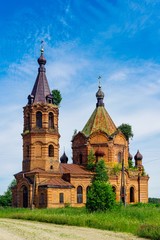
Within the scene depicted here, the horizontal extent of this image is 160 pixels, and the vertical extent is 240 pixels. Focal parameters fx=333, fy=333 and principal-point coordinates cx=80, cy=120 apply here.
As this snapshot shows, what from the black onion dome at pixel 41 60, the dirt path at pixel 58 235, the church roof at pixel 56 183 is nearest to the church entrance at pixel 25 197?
the church roof at pixel 56 183

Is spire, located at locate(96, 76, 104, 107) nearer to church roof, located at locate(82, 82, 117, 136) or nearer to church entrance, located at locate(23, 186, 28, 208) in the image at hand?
church roof, located at locate(82, 82, 117, 136)

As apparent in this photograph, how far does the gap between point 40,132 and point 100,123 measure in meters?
8.95

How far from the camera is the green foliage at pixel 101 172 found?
33906 millimetres

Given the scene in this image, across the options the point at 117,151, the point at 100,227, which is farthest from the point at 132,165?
the point at 100,227

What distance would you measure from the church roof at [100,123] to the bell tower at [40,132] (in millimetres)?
5984

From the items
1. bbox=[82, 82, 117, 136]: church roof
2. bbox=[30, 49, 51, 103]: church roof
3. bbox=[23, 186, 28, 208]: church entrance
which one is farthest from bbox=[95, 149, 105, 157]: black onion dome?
bbox=[23, 186, 28, 208]: church entrance

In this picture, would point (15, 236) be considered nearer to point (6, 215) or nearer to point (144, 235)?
point (144, 235)

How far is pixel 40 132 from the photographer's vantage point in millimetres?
33500

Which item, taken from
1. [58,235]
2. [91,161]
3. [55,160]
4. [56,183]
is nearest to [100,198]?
[56,183]

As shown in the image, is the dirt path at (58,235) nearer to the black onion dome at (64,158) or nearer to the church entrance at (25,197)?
the church entrance at (25,197)

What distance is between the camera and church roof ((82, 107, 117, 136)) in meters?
39.2

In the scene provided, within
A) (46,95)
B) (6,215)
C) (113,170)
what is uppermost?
(46,95)

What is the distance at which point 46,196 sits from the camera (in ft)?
101

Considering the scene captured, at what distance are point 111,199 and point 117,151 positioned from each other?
1398cm
